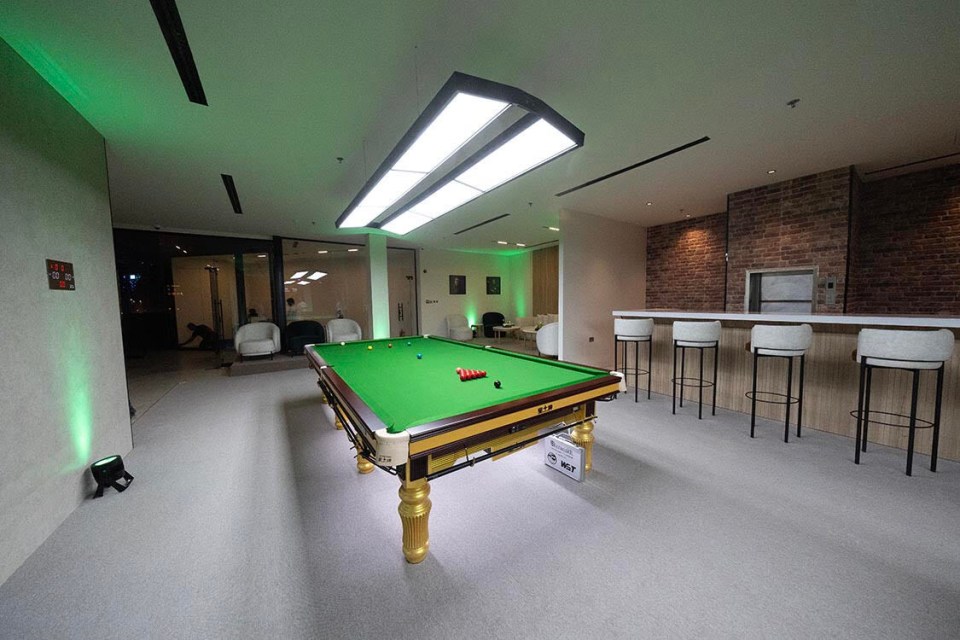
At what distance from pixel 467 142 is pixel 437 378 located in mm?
1593

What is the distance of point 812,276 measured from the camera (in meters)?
4.13

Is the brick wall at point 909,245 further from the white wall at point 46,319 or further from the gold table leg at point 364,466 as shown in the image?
the white wall at point 46,319

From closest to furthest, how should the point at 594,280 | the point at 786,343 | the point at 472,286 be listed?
1. the point at 786,343
2. the point at 594,280
3. the point at 472,286

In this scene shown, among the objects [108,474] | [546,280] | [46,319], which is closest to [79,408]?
[108,474]

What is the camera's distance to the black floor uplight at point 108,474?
2148 millimetres

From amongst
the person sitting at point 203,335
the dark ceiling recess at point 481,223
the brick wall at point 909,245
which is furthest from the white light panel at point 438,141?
the person sitting at point 203,335

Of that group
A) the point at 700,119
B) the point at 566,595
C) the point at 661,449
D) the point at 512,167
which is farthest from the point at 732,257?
the point at 566,595

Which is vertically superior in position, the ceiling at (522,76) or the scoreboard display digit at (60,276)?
the ceiling at (522,76)

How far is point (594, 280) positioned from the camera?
566 cm

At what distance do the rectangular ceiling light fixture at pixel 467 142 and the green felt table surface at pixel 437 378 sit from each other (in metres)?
1.49

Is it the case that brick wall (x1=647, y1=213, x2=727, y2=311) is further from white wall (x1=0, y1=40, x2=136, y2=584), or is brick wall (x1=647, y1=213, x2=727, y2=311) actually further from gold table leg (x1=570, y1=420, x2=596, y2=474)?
white wall (x1=0, y1=40, x2=136, y2=584)

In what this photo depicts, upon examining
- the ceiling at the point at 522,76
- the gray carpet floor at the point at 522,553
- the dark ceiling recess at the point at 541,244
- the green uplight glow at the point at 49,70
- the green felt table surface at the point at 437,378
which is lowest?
the gray carpet floor at the point at 522,553

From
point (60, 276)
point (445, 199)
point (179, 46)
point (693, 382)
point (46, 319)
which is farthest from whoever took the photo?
point (693, 382)

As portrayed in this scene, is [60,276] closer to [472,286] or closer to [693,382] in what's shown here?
[693,382]
